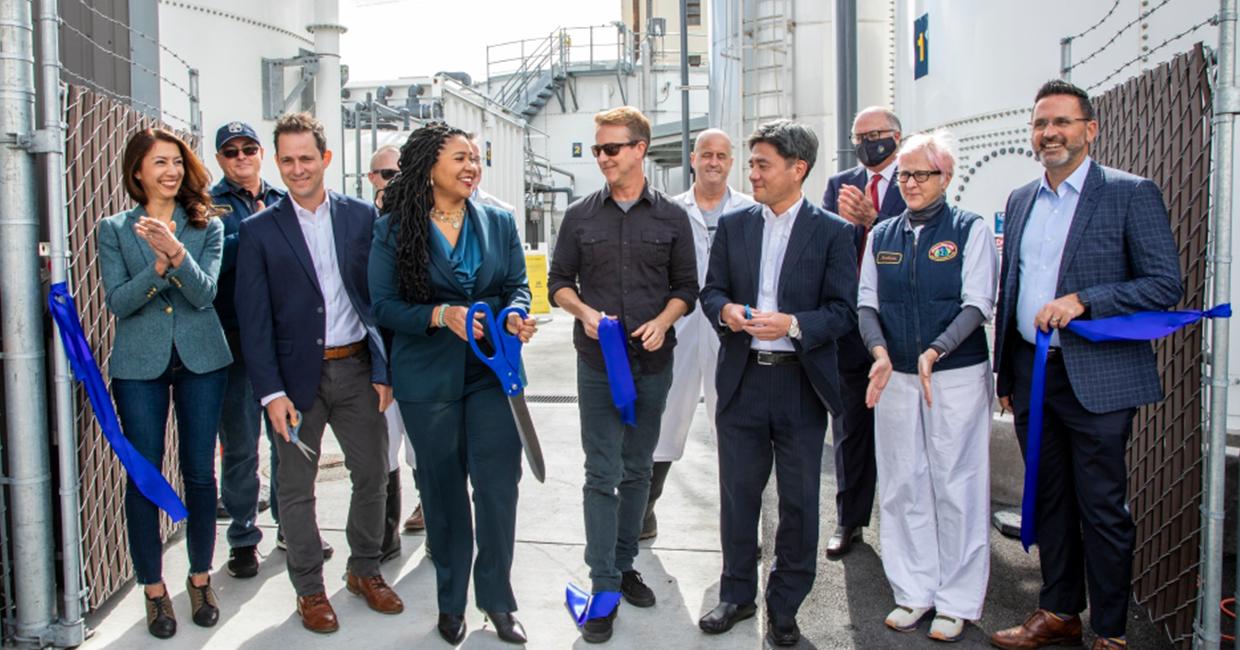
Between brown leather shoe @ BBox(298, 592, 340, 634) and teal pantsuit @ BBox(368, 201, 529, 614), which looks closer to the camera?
teal pantsuit @ BBox(368, 201, 529, 614)

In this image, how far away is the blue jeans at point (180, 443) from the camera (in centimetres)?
384

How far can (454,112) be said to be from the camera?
44.6ft

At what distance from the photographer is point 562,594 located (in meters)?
4.44

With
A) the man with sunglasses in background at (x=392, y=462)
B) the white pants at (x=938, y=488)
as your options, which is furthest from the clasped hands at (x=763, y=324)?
the man with sunglasses in background at (x=392, y=462)

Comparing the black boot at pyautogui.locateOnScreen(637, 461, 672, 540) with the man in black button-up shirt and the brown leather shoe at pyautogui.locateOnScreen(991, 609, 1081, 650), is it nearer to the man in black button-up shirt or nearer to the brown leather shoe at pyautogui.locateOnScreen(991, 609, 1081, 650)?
the man in black button-up shirt

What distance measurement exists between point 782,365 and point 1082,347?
1.09 meters

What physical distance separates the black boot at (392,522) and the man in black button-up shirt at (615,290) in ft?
4.33

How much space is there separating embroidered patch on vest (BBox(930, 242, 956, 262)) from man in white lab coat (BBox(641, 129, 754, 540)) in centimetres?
124

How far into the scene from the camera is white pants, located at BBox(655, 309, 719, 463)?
5.04m

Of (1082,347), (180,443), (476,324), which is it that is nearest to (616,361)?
(476,324)

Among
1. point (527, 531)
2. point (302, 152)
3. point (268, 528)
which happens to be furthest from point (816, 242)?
point (268, 528)

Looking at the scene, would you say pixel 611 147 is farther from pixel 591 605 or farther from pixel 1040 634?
pixel 1040 634

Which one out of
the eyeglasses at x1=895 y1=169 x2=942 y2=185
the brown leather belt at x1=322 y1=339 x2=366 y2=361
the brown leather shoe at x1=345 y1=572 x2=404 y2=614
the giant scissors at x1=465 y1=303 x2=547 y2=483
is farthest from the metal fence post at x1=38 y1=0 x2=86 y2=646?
the eyeglasses at x1=895 y1=169 x2=942 y2=185

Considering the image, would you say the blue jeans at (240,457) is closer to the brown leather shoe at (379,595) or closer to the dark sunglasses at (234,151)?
the brown leather shoe at (379,595)
